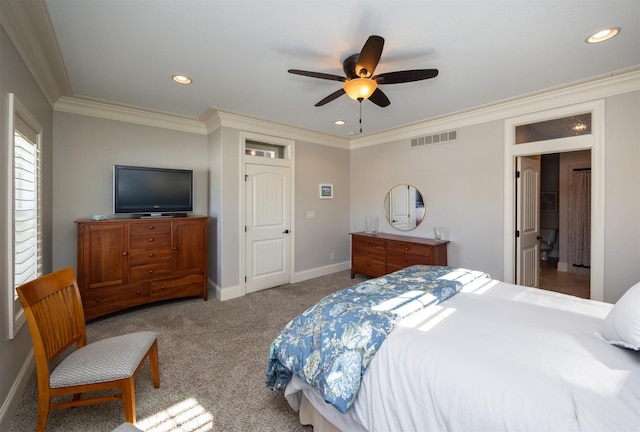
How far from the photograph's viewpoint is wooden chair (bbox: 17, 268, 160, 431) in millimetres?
1542

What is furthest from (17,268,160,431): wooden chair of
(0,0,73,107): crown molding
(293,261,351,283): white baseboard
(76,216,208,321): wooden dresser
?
(293,261,351,283): white baseboard

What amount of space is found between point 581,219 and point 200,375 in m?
6.47

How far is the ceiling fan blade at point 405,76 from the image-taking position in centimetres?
214

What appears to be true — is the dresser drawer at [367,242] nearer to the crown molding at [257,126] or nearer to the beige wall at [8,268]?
the crown molding at [257,126]

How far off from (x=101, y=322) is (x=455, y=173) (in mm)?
4855

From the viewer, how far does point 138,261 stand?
3.37 metres

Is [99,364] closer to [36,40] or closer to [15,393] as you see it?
[15,393]

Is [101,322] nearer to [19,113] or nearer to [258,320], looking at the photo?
[258,320]

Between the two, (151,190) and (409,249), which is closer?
(151,190)

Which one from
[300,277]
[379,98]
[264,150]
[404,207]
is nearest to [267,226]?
[300,277]

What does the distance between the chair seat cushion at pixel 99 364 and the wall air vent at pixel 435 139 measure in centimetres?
422

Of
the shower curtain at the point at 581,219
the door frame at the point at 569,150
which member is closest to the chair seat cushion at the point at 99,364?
the door frame at the point at 569,150

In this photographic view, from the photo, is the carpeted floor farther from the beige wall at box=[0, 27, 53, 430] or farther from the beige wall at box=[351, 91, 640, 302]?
the beige wall at box=[351, 91, 640, 302]

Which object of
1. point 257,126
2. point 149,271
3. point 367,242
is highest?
point 257,126
